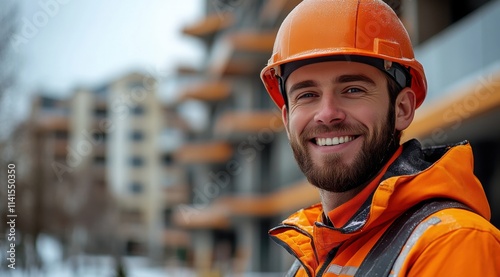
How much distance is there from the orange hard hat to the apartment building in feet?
22.2

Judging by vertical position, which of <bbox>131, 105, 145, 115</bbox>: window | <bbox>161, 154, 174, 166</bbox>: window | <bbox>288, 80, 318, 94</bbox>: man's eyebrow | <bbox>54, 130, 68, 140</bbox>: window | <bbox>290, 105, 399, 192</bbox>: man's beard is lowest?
<bbox>161, 154, 174, 166</bbox>: window

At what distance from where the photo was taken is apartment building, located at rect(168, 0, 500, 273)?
11.3m

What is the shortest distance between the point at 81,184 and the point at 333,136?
56.1 metres

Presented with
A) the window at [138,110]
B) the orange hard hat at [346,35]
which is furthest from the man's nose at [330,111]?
the window at [138,110]

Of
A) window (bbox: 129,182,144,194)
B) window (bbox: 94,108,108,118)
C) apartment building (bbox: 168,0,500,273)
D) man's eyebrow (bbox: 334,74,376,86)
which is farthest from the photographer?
window (bbox: 94,108,108,118)

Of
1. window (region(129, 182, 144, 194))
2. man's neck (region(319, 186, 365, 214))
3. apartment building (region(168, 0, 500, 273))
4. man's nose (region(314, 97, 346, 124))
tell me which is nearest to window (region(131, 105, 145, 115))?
window (region(129, 182, 144, 194))

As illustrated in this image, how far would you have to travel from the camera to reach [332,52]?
6.08ft

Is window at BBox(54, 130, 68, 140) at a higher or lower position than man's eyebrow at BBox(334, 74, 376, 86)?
higher

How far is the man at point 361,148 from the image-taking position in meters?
1.61

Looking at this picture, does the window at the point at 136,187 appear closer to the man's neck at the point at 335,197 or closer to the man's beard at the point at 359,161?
the man's neck at the point at 335,197

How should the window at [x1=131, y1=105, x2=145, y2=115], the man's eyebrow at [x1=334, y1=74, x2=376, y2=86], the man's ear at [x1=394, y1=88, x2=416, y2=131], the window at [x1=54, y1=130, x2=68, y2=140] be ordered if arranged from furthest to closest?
the window at [x1=54, y1=130, x2=68, y2=140], the window at [x1=131, y1=105, x2=145, y2=115], the man's ear at [x1=394, y1=88, x2=416, y2=131], the man's eyebrow at [x1=334, y1=74, x2=376, y2=86]

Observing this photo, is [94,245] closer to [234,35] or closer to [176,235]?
[176,235]

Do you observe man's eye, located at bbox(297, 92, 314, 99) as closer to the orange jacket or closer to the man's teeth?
the man's teeth

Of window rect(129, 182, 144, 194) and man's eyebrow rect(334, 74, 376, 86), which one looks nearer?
man's eyebrow rect(334, 74, 376, 86)
